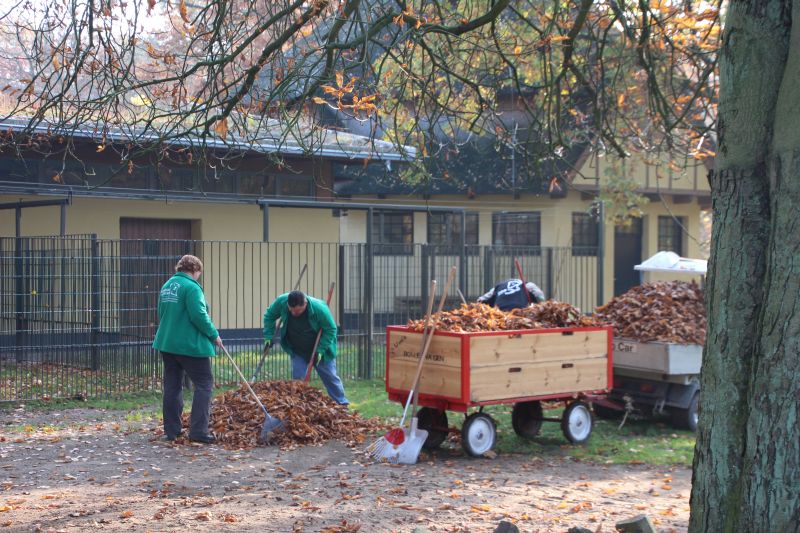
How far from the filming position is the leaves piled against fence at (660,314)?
11953mm

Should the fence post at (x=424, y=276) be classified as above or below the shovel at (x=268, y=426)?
above

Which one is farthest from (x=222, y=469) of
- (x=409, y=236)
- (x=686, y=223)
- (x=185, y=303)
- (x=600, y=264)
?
(x=686, y=223)

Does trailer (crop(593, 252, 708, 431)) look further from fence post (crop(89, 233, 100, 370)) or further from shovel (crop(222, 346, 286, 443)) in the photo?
fence post (crop(89, 233, 100, 370))

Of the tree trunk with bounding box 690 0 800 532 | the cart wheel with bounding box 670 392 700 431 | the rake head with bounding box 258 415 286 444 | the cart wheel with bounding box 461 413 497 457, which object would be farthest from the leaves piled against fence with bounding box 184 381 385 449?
the tree trunk with bounding box 690 0 800 532

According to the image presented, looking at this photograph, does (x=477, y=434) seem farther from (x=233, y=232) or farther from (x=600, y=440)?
(x=233, y=232)

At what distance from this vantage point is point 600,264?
1692cm

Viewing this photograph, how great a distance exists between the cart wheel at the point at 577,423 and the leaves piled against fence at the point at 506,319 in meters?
0.97

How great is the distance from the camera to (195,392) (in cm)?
1002

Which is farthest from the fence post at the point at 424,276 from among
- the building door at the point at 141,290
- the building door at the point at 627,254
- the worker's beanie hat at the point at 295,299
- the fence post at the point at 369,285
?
the building door at the point at 627,254

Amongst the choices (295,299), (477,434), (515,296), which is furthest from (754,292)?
(515,296)

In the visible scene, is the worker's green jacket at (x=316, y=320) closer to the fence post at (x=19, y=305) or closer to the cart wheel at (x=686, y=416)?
the fence post at (x=19, y=305)

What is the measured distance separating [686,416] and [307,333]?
484cm

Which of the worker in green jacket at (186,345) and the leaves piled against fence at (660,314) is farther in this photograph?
the leaves piled against fence at (660,314)

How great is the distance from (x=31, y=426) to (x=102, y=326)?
2.30 meters
